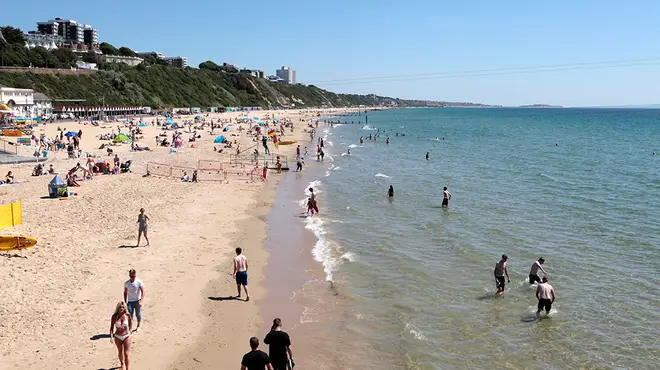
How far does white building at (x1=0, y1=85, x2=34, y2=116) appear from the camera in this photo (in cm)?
6260

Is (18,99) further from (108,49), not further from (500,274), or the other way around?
(108,49)

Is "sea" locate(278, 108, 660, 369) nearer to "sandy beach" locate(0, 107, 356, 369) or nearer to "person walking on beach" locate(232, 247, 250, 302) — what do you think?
"person walking on beach" locate(232, 247, 250, 302)

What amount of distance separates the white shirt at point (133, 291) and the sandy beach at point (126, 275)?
814 millimetres

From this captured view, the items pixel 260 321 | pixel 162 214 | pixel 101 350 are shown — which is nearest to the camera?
pixel 101 350

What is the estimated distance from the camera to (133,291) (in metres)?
10.3

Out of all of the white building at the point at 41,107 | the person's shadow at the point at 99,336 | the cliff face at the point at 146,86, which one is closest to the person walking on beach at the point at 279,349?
the person's shadow at the point at 99,336

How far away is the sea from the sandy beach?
209 centimetres

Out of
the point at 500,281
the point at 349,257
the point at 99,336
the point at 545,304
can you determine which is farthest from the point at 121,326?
the point at 500,281

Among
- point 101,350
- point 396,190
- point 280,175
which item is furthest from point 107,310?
point 280,175

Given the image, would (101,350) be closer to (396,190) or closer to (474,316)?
(474,316)

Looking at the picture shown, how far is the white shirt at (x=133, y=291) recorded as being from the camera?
33.6ft

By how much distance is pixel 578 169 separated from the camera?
42.2 m

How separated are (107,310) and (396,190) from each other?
21089mm

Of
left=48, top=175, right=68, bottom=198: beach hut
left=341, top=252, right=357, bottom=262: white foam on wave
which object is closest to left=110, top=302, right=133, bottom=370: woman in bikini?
left=341, top=252, right=357, bottom=262: white foam on wave
